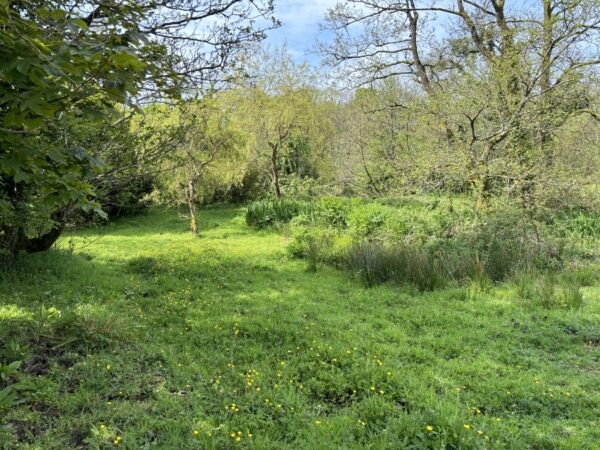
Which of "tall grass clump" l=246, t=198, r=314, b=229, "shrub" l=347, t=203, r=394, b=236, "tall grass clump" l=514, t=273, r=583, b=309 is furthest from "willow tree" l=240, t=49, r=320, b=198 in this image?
"tall grass clump" l=514, t=273, r=583, b=309

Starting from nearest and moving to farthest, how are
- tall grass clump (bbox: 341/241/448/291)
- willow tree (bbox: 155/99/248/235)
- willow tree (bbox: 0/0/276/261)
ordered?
willow tree (bbox: 0/0/276/261) → tall grass clump (bbox: 341/241/448/291) → willow tree (bbox: 155/99/248/235)

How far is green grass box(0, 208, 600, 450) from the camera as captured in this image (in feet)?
8.43

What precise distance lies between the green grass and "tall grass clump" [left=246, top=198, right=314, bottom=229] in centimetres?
574

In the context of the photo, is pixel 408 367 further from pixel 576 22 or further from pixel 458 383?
pixel 576 22

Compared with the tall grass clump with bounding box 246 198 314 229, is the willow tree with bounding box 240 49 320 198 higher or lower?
higher

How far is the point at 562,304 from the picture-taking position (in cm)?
505

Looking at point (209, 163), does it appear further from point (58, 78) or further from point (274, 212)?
point (58, 78)

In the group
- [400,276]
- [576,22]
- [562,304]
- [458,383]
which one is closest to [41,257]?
[400,276]

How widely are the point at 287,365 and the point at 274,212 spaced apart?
8659mm

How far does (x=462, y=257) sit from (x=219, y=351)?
4.67 m

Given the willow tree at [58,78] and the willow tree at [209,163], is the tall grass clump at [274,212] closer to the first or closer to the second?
the willow tree at [209,163]

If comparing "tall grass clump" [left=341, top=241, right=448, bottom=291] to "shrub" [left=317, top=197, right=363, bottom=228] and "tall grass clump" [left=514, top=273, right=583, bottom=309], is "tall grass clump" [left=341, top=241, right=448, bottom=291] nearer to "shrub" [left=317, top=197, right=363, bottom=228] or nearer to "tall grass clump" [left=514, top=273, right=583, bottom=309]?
"tall grass clump" [left=514, top=273, right=583, bottom=309]

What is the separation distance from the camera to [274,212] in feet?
39.3

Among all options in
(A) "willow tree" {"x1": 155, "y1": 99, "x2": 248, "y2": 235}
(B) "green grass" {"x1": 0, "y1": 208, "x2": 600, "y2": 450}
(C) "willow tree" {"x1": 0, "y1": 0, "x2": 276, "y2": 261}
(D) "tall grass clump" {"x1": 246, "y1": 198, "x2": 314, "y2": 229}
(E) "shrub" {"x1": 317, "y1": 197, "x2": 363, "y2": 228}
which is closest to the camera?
(C) "willow tree" {"x1": 0, "y1": 0, "x2": 276, "y2": 261}
